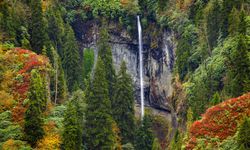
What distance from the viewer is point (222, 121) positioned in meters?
43.4

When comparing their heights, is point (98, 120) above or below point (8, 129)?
below

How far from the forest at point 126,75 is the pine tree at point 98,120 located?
0.38ft

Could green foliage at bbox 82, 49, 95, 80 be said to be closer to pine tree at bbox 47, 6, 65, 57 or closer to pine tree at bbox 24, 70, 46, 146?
pine tree at bbox 47, 6, 65, 57

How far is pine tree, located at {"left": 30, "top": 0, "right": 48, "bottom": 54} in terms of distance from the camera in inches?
2697

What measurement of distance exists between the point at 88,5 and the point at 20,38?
25129 mm

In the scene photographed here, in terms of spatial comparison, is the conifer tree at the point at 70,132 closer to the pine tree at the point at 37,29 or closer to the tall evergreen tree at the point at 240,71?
the tall evergreen tree at the point at 240,71

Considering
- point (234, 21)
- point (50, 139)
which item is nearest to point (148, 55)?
point (234, 21)

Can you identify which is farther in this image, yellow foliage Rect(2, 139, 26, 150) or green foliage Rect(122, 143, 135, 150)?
green foliage Rect(122, 143, 135, 150)

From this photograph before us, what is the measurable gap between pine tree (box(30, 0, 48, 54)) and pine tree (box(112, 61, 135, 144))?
1098 centimetres

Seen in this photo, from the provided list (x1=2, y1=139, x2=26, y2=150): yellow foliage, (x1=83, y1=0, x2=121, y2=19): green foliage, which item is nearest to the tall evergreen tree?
(x1=2, y1=139, x2=26, y2=150): yellow foliage

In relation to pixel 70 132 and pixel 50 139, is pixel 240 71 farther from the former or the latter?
pixel 50 139

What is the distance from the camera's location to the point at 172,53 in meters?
78.4

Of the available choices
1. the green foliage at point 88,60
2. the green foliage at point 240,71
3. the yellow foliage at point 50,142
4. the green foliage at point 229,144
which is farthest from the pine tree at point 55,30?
the green foliage at point 229,144

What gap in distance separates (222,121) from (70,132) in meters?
14.0
